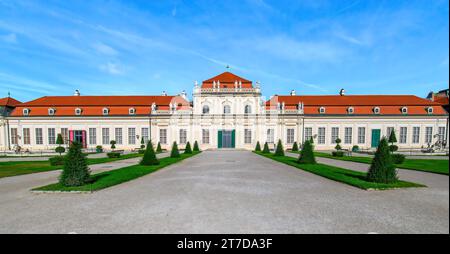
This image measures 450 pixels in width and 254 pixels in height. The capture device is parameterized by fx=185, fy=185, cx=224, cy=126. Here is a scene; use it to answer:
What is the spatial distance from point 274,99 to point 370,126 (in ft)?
54.7

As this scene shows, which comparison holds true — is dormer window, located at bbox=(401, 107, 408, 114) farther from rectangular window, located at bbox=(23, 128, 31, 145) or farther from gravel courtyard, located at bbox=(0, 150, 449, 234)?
rectangular window, located at bbox=(23, 128, 31, 145)

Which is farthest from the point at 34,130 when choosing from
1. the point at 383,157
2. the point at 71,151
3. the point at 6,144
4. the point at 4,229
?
the point at 383,157

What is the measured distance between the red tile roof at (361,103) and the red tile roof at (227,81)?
5828 millimetres

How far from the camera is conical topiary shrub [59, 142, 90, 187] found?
749cm

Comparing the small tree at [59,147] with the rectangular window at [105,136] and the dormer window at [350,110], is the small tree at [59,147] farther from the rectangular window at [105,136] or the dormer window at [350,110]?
the dormer window at [350,110]

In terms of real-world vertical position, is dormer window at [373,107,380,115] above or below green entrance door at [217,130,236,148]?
above

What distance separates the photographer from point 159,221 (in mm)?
4332

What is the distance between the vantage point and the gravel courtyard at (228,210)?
4.04 metres

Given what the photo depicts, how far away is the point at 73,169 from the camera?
7547 millimetres

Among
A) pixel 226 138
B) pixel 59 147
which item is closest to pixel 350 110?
pixel 226 138

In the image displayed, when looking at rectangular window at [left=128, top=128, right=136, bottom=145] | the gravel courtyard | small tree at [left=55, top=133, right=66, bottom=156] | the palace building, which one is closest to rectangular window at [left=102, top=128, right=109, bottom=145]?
the palace building

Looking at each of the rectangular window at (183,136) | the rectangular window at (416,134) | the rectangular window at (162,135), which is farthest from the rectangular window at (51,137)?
the rectangular window at (416,134)

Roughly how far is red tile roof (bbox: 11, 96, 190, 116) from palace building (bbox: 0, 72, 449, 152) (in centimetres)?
18
